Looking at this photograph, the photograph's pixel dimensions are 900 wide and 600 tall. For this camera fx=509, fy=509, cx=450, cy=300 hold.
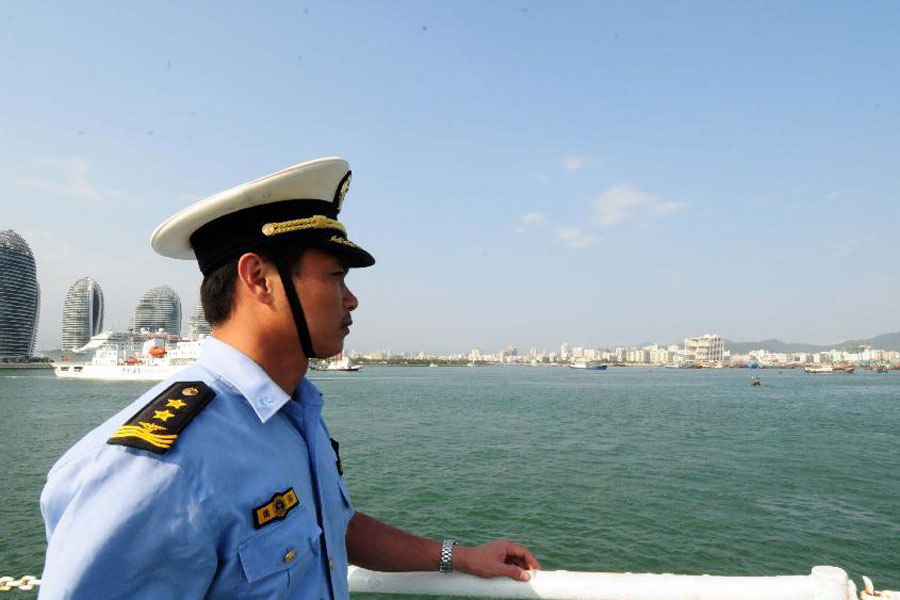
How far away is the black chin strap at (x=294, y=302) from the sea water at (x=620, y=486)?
31.3ft

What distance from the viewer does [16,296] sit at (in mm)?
123375

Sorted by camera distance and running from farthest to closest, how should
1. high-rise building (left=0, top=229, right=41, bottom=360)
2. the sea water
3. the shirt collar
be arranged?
high-rise building (left=0, top=229, right=41, bottom=360), the sea water, the shirt collar

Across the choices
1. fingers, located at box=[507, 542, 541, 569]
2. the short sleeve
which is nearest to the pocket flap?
the short sleeve

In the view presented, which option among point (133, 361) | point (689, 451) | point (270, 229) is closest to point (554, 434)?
point (689, 451)

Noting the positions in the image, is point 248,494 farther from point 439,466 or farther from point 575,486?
point 439,466

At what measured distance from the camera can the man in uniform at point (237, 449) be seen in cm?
97

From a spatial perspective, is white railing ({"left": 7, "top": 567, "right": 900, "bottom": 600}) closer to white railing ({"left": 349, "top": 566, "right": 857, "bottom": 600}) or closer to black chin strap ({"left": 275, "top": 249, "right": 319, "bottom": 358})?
white railing ({"left": 349, "top": 566, "right": 857, "bottom": 600})

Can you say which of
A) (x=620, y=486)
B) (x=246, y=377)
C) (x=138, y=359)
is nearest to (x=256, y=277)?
(x=246, y=377)

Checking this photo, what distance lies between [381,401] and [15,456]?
28.3 meters

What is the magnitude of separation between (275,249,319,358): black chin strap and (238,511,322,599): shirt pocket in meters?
0.47

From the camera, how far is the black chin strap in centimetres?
147

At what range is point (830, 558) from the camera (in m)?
10.3

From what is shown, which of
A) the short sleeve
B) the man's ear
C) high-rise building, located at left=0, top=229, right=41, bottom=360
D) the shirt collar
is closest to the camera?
the short sleeve

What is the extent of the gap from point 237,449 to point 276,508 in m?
0.19
